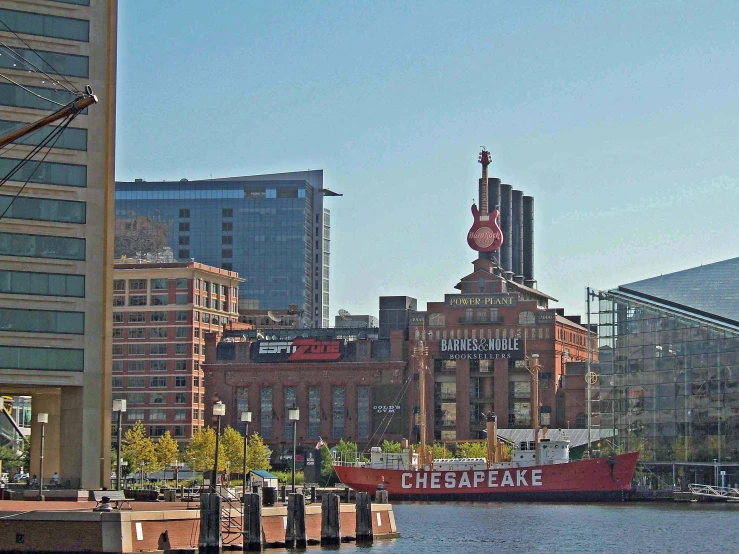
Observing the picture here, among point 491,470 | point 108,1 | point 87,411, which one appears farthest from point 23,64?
point 491,470

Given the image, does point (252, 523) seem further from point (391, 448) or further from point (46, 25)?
point (391, 448)

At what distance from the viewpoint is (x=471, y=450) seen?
626ft

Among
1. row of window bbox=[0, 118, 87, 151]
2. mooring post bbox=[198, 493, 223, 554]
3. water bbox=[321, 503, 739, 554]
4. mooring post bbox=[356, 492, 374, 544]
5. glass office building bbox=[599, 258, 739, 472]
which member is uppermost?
row of window bbox=[0, 118, 87, 151]

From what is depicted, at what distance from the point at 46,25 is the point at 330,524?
3628cm

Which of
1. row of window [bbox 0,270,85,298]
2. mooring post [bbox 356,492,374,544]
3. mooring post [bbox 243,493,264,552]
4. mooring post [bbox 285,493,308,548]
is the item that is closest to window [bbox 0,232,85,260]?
row of window [bbox 0,270,85,298]

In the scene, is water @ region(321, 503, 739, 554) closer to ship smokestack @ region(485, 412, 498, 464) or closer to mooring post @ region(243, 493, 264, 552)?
mooring post @ region(243, 493, 264, 552)

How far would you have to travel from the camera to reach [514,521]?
119 metres

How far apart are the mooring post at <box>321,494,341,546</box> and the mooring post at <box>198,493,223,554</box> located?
1025 centimetres

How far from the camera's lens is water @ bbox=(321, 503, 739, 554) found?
8862 cm

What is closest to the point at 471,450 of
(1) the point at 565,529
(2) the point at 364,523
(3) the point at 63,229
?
(1) the point at 565,529

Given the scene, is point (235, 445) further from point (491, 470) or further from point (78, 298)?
point (78, 298)

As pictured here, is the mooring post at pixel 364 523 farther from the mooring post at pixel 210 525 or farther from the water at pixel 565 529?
the mooring post at pixel 210 525

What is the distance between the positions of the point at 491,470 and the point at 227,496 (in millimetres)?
89474

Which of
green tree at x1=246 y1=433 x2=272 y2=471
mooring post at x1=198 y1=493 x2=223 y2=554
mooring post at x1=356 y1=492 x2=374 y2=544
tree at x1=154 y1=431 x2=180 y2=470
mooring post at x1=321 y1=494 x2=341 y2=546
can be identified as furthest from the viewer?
tree at x1=154 y1=431 x2=180 y2=470
